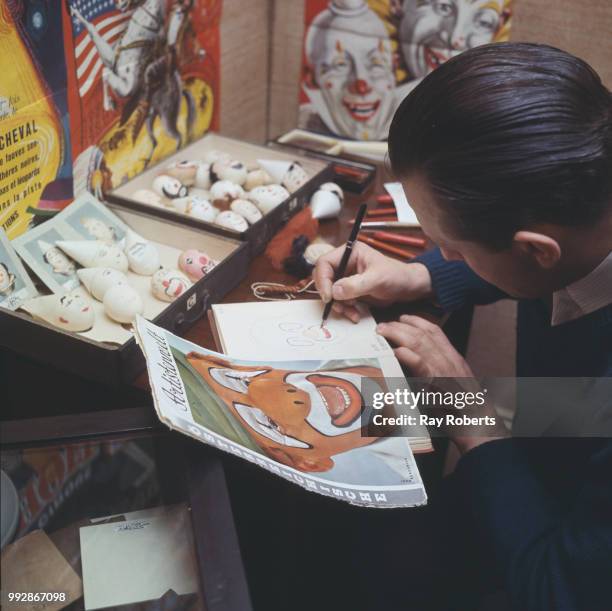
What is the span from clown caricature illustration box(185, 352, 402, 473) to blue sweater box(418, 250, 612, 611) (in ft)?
0.57

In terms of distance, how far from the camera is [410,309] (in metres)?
1.22

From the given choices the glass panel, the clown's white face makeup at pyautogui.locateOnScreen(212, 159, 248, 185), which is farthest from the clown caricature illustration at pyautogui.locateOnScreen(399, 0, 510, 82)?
the glass panel

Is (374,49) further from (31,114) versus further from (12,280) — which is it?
(12,280)

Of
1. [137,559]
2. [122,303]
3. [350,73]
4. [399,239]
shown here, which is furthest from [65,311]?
[350,73]

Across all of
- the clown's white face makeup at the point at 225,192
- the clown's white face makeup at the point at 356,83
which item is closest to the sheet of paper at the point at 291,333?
the clown's white face makeup at the point at 225,192

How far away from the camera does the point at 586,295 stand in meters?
0.94

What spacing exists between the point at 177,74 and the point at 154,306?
0.64 metres

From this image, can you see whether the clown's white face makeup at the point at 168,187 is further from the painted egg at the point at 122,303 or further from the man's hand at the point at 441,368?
the man's hand at the point at 441,368

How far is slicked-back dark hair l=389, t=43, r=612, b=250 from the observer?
762mm

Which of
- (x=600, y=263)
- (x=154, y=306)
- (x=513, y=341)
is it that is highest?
(x=600, y=263)

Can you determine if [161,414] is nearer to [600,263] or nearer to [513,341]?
[600,263]

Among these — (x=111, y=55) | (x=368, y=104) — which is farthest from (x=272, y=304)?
(x=368, y=104)

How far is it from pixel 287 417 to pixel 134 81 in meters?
0.85

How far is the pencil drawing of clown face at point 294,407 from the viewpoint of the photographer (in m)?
0.85
